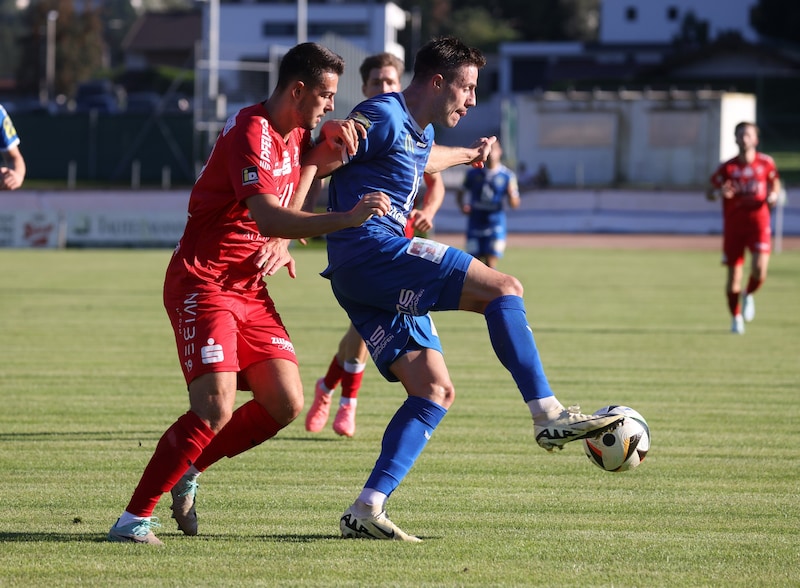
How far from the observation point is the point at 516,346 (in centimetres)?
497

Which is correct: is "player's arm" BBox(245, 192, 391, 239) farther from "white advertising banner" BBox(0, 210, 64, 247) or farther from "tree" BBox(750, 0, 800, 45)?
"tree" BBox(750, 0, 800, 45)

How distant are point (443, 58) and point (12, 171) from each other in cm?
324

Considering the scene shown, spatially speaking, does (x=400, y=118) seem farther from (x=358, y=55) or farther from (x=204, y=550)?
(x=358, y=55)

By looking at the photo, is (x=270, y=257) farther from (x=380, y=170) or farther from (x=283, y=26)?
(x=283, y=26)

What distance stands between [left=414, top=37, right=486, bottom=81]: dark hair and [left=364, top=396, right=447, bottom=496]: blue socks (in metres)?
1.38

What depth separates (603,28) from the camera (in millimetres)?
79062

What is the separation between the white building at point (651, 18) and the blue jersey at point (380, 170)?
75581 mm

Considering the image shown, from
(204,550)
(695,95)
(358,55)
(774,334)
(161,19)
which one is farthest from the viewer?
(161,19)

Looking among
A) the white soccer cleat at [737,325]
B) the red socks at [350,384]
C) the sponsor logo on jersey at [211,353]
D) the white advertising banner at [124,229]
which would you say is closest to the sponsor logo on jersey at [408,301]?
the sponsor logo on jersey at [211,353]

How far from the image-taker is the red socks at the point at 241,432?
17.5 ft

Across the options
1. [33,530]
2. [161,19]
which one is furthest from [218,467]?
[161,19]

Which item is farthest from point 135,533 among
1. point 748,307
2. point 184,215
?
point 184,215

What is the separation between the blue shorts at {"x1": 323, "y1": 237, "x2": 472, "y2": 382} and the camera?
5.03 meters

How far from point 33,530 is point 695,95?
43.5 m
